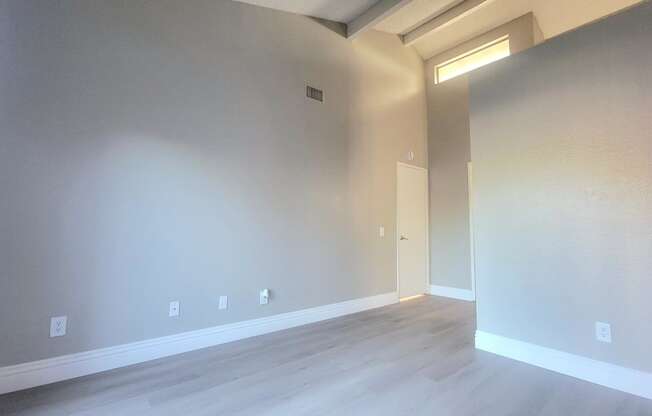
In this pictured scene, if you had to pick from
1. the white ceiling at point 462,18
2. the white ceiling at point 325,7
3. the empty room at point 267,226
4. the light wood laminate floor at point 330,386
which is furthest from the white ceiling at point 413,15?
the light wood laminate floor at point 330,386

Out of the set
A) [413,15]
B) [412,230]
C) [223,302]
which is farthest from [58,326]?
[413,15]

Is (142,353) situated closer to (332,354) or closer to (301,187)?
(332,354)

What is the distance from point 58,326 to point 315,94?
322 cm

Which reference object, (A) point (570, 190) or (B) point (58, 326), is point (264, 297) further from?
(A) point (570, 190)

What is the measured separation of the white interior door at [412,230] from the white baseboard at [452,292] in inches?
6.2

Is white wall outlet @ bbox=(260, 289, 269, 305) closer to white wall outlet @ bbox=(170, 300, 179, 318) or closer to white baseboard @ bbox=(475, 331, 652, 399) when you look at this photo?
white wall outlet @ bbox=(170, 300, 179, 318)

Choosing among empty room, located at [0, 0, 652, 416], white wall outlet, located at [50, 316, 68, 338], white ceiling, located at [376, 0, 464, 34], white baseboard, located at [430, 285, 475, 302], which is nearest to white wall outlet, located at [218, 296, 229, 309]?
empty room, located at [0, 0, 652, 416]

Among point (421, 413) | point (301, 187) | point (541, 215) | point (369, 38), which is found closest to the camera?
point (421, 413)

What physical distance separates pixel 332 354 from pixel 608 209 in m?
2.33

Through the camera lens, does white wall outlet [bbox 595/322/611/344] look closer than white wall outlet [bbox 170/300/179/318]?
Yes

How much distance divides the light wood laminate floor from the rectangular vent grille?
269 cm

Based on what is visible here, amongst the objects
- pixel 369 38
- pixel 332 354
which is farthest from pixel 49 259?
pixel 369 38

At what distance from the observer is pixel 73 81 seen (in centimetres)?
236

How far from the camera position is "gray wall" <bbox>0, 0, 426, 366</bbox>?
2195 millimetres
